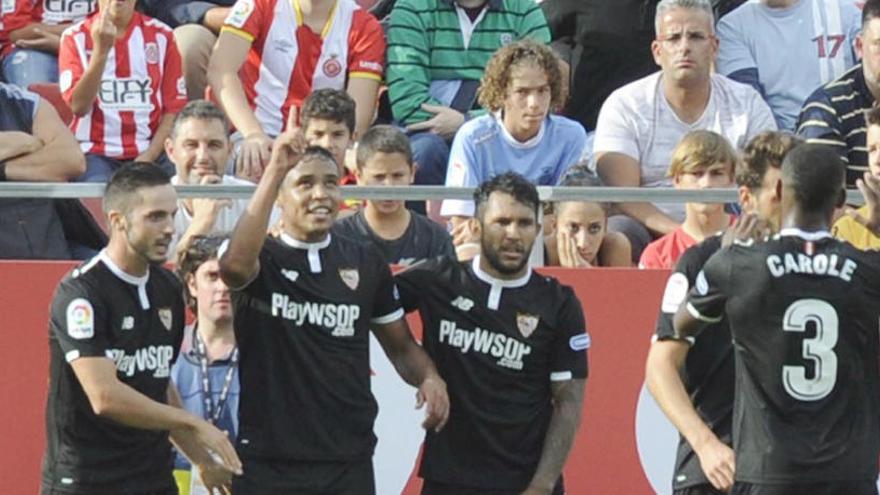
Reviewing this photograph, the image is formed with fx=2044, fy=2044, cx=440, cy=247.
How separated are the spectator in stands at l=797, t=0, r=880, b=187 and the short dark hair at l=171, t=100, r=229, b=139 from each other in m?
2.89

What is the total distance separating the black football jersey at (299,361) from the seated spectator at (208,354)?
2.31 feet

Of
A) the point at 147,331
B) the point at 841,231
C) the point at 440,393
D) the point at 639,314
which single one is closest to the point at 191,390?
the point at 147,331

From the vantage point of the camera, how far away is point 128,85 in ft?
36.2

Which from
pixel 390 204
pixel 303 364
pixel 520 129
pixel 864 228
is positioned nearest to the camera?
pixel 303 364

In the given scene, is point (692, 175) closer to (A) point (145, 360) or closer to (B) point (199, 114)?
(B) point (199, 114)

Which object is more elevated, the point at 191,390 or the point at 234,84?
the point at 234,84

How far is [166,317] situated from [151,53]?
3077 millimetres

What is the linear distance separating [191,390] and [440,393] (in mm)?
1462

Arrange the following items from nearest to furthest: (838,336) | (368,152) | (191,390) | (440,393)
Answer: (838,336)
(440,393)
(191,390)
(368,152)

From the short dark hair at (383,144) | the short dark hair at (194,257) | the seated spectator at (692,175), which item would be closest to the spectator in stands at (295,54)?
the short dark hair at (383,144)

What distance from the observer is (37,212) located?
9.71 m

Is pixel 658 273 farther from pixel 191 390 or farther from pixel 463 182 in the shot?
pixel 191 390

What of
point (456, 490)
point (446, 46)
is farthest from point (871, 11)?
point (456, 490)

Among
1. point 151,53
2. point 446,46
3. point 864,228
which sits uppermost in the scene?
point 446,46
